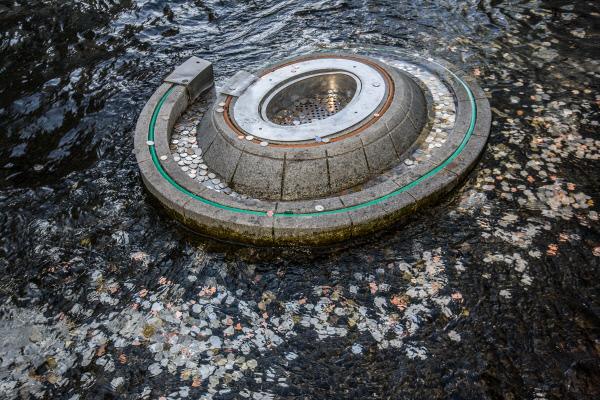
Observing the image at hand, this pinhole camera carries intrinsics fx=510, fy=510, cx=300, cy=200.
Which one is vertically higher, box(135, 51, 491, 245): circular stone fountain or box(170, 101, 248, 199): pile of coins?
box(135, 51, 491, 245): circular stone fountain

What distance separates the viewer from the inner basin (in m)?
10.1

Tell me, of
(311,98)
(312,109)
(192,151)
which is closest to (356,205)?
(312,109)

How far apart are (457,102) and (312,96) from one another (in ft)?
9.68

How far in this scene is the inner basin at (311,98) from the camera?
10.1 m

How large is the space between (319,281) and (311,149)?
219cm

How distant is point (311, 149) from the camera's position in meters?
8.45

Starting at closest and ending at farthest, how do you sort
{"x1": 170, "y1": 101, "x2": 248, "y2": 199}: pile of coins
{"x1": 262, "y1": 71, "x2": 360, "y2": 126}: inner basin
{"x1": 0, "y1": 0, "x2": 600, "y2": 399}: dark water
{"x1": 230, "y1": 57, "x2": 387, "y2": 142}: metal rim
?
{"x1": 0, "y1": 0, "x2": 600, "y2": 399}: dark water, {"x1": 230, "y1": 57, "x2": 387, "y2": 142}: metal rim, {"x1": 170, "y1": 101, "x2": 248, "y2": 199}: pile of coins, {"x1": 262, "y1": 71, "x2": 360, "y2": 126}: inner basin

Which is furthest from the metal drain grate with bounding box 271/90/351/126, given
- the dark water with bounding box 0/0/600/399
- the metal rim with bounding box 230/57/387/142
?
the dark water with bounding box 0/0/600/399

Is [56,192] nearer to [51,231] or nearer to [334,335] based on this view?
[51,231]

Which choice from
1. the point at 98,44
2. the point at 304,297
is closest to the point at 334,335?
the point at 304,297

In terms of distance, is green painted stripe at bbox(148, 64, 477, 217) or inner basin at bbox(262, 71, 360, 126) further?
inner basin at bbox(262, 71, 360, 126)

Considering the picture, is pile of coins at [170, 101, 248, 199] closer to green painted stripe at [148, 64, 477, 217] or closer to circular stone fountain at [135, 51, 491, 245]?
circular stone fountain at [135, 51, 491, 245]

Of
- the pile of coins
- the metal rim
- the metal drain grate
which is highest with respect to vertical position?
the metal rim

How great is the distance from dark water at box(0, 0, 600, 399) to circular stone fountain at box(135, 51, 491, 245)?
18.6 inches
